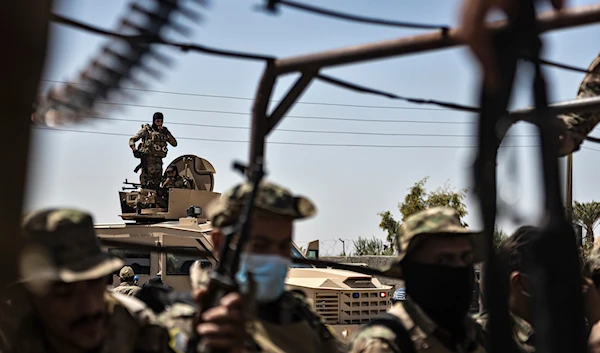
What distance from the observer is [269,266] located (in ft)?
8.52

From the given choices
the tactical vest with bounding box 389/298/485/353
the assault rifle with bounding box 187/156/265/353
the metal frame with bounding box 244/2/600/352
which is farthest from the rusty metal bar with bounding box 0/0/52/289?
the tactical vest with bounding box 389/298/485/353

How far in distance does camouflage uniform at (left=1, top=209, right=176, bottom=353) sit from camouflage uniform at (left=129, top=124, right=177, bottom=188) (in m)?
11.5

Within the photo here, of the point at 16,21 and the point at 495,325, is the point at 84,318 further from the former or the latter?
the point at 16,21

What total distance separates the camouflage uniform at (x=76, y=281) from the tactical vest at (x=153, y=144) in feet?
37.7

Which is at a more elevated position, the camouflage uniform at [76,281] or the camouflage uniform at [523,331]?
the camouflage uniform at [76,281]

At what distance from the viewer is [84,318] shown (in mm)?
2232

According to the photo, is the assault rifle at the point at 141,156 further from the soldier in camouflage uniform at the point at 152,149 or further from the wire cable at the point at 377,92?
the wire cable at the point at 377,92

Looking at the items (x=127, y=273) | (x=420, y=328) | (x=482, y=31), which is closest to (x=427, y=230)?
(x=420, y=328)

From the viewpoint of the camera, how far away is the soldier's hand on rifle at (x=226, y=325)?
1.94 metres

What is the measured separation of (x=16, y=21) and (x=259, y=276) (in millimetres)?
1902

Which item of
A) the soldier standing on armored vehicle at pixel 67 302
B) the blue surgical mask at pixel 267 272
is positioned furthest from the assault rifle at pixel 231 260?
the blue surgical mask at pixel 267 272

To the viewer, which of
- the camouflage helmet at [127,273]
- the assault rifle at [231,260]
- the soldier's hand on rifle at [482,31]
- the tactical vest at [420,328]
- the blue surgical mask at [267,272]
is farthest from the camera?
the camouflage helmet at [127,273]

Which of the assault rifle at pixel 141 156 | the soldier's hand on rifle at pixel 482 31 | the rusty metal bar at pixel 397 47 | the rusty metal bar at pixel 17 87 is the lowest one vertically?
the rusty metal bar at pixel 17 87

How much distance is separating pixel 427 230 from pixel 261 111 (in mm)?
1050
